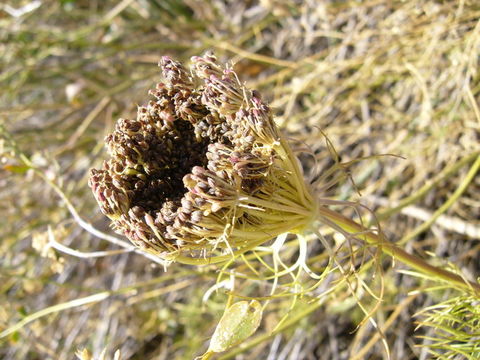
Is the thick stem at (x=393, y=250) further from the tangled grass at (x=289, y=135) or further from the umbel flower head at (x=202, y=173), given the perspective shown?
the tangled grass at (x=289, y=135)

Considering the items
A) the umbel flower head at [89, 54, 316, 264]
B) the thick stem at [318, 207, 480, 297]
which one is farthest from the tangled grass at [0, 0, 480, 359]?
the umbel flower head at [89, 54, 316, 264]

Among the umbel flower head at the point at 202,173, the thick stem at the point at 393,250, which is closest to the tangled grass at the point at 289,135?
the thick stem at the point at 393,250

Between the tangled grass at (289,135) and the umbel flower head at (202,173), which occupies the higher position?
the umbel flower head at (202,173)

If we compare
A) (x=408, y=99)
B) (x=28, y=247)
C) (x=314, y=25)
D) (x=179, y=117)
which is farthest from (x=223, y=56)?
(x=179, y=117)

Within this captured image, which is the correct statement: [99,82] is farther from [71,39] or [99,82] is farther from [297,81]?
[297,81]

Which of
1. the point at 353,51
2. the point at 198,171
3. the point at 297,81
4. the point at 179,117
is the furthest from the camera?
the point at 353,51

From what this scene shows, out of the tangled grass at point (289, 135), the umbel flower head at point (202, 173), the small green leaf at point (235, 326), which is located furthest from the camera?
the tangled grass at point (289, 135)
